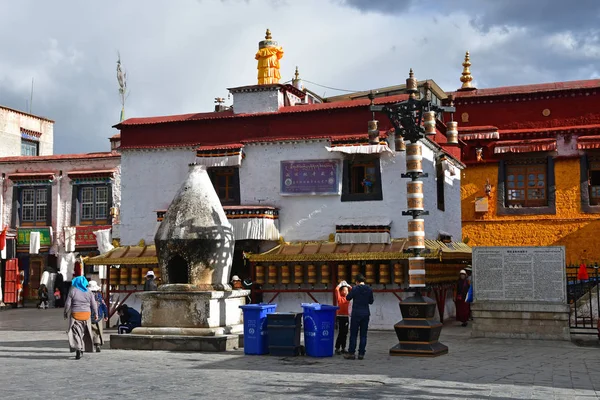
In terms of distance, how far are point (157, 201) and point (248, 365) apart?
12.0m

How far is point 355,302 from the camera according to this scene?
14.5m

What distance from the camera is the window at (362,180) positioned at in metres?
22.4

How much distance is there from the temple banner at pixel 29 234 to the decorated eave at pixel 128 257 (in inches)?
481

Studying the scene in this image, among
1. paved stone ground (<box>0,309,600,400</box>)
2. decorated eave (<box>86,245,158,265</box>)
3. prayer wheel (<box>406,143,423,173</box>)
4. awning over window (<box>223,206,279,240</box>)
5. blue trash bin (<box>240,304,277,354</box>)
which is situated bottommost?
paved stone ground (<box>0,309,600,400</box>)

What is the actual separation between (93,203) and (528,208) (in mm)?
18655

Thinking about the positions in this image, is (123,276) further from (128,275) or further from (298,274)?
(298,274)

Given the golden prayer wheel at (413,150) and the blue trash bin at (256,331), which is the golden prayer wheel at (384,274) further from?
the blue trash bin at (256,331)

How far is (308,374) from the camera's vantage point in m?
12.2

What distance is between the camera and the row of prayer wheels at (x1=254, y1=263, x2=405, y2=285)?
21516 mm

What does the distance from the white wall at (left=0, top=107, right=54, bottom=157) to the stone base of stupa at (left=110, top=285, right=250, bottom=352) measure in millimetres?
25868

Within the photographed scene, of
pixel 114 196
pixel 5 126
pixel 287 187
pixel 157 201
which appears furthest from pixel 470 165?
pixel 5 126

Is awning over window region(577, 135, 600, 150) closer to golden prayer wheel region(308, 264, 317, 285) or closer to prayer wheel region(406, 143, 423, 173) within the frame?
golden prayer wheel region(308, 264, 317, 285)

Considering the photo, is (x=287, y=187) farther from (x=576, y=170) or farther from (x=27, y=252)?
(x=27, y=252)

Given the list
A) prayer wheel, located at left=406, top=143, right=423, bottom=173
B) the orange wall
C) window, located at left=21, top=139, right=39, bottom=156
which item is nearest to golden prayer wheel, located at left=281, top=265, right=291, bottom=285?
prayer wheel, located at left=406, top=143, right=423, bottom=173
